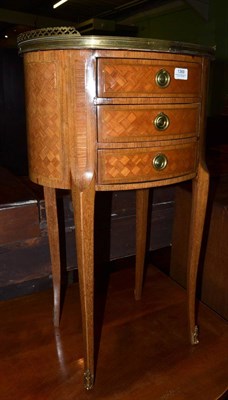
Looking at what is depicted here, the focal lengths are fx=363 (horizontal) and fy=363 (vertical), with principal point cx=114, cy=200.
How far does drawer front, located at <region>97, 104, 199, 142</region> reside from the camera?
2.69 ft

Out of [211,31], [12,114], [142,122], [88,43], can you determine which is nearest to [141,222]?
[142,122]

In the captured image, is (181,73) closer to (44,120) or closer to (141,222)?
(44,120)

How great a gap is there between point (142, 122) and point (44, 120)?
0.23 m

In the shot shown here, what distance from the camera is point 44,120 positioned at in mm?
869

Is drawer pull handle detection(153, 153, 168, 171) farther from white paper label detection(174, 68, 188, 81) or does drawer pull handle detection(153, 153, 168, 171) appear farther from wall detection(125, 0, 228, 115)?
wall detection(125, 0, 228, 115)

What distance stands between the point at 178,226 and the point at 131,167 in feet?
2.48

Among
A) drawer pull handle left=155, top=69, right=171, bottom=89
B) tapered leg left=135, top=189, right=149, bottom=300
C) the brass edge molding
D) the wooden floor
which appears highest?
the brass edge molding

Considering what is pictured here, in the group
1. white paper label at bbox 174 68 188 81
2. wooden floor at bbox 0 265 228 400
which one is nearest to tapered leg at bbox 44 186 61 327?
wooden floor at bbox 0 265 228 400

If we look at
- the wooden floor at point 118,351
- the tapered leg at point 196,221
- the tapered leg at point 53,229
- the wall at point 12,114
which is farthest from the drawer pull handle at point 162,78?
the wall at point 12,114

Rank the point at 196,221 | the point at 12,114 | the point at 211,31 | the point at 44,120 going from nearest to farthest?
the point at 44,120 → the point at 196,221 → the point at 12,114 → the point at 211,31

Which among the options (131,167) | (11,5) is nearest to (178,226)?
(131,167)

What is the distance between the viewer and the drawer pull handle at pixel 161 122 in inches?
34.2

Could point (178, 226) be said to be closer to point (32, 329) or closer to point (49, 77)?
point (32, 329)

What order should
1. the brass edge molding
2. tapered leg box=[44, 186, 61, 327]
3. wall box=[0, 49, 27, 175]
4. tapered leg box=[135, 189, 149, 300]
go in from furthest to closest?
wall box=[0, 49, 27, 175] < tapered leg box=[135, 189, 149, 300] < tapered leg box=[44, 186, 61, 327] < the brass edge molding
